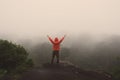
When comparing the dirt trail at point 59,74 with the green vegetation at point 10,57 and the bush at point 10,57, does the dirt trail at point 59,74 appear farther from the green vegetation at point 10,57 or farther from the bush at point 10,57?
the bush at point 10,57

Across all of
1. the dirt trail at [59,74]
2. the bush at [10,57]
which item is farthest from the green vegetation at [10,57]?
the dirt trail at [59,74]

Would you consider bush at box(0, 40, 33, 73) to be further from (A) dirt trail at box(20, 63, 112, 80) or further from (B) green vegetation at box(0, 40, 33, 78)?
(A) dirt trail at box(20, 63, 112, 80)

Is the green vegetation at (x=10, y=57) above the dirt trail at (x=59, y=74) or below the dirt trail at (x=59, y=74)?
above

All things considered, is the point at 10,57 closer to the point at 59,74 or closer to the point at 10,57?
the point at 10,57

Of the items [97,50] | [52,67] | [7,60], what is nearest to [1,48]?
[7,60]

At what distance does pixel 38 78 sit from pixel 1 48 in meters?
15.6

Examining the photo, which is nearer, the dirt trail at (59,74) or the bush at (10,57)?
the dirt trail at (59,74)

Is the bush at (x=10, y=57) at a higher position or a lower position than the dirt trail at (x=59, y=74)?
higher

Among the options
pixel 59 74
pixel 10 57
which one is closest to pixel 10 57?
pixel 10 57

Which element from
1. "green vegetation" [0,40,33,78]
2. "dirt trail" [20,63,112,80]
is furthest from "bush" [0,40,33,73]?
"dirt trail" [20,63,112,80]

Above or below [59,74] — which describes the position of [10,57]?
above

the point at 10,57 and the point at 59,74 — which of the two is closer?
the point at 59,74

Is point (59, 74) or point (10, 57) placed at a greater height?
point (10, 57)

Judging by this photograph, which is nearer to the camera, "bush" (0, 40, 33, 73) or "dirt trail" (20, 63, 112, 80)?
"dirt trail" (20, 63, 112, 80)
